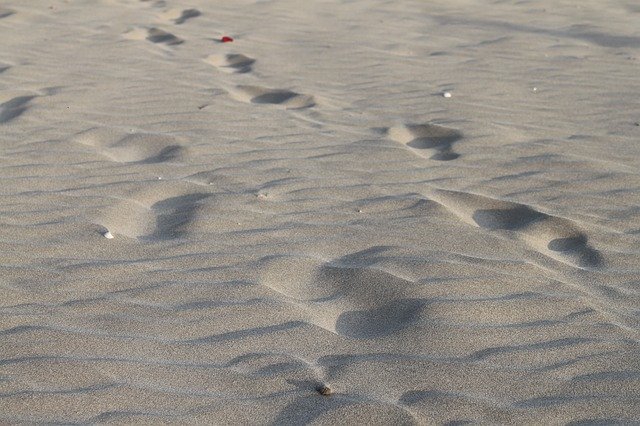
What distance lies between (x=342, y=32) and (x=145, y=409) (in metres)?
5.54

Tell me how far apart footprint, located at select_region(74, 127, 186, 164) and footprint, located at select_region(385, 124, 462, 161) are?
1.15 meters

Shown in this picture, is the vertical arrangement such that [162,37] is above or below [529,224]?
below

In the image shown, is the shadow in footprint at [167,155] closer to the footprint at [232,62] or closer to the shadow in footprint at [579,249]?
the footprint at [232,62]

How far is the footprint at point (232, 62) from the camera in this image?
6234 mm

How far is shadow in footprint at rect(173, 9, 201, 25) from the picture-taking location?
7.92m

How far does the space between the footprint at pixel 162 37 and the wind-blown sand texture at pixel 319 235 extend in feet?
1.43

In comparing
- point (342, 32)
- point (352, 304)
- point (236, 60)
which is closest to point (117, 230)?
point (352, 304)

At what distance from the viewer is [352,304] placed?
9.39 feet

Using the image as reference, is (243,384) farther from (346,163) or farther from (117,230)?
(346,163)

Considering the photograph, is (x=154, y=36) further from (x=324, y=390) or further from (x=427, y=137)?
(x=324, y=390)

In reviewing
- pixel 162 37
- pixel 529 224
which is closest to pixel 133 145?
pixel 529 224

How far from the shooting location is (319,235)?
3.41 m

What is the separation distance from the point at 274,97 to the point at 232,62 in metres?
1.09

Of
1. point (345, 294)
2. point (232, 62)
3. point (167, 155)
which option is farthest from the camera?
point (232, 62)
